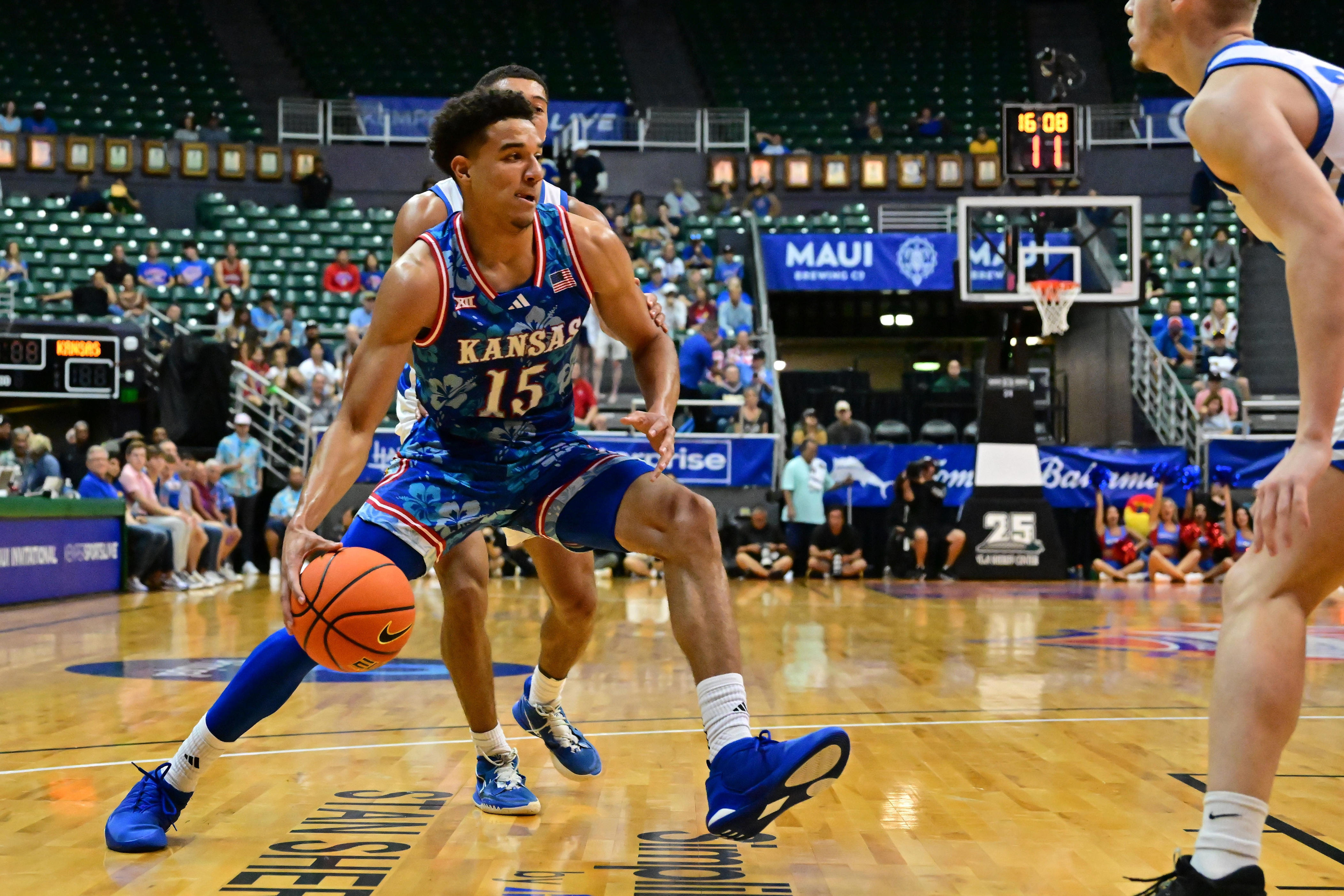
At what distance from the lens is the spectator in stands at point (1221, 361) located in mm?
18031

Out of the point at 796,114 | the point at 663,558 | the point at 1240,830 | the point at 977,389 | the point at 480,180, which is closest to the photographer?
the point at 1240,830

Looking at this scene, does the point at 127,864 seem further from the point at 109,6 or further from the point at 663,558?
the point at 109,6

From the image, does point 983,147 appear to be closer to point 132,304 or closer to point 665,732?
point 132,304

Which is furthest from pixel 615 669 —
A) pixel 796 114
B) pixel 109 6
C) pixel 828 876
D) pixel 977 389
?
pixel 109 6

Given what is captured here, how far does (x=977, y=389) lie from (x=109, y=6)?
1880cm

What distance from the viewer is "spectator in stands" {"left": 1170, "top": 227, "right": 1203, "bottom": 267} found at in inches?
802

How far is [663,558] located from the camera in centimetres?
323

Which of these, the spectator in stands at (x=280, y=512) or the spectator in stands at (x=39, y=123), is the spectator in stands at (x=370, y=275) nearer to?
the spectator in stands at (x=280, y=512)

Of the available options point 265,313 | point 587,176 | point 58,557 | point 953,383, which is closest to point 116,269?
point 265,313

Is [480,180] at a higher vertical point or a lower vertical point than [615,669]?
higher

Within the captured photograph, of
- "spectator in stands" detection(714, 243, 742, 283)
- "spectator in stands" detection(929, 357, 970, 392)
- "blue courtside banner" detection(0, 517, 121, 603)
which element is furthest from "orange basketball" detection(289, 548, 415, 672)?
"spectator in stands" detection(714, 243, 742, 283)

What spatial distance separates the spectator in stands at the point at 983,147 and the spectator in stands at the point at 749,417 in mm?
9255

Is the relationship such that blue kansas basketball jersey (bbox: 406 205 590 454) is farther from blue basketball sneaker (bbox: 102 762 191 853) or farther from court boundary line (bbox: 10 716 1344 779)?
court boundary line (bbox: 10 716 1344 779)

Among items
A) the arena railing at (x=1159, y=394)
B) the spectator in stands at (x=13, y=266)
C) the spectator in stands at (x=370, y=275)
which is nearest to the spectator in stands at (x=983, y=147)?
the arena railing at (x=1159, y=394)
